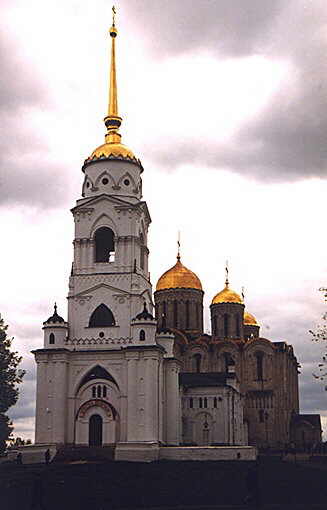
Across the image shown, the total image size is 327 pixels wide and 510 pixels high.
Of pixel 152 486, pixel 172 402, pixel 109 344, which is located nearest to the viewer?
pixel 152 486

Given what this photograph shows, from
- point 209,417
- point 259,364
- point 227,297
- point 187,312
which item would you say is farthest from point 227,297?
point 209,417

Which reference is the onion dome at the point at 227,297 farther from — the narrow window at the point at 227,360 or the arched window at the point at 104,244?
the arched window at the point at 104,244

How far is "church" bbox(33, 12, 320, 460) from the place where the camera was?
49.8 metres

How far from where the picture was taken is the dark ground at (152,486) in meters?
36.3

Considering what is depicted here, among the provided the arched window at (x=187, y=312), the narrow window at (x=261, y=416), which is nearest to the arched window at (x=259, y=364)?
the narrow window at (x=261, y=416)

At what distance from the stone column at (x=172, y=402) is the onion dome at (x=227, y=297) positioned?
21.2 m

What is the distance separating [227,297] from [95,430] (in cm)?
2743

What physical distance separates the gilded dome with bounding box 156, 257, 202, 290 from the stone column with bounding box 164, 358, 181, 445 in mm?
19577

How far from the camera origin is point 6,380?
58000 millimetres

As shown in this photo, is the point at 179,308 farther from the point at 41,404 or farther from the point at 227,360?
the point at 41,404

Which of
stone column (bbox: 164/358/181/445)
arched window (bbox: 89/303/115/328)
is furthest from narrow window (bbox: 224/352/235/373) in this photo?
arched window (bbox: 89/303/115/328)

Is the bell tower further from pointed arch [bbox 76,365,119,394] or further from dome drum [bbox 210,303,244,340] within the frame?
dome drum [bbox 210,303,244,340]

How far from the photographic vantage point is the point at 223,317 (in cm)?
7456

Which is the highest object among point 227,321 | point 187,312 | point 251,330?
point 187,312
